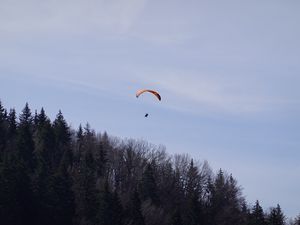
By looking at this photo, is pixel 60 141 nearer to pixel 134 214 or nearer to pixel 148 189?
pixel 148 189

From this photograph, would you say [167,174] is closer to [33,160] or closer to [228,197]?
[228,197]

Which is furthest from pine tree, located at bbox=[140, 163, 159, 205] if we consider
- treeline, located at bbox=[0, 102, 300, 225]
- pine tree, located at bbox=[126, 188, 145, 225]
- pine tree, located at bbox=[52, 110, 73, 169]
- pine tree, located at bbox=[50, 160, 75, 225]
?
pine tree, located at bbox=[50, 160, 75, 225]

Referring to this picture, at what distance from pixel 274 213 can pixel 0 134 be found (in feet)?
133

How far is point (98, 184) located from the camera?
3014 inches

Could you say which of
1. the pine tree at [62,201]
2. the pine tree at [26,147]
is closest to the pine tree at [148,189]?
the pine tree at [26,147]

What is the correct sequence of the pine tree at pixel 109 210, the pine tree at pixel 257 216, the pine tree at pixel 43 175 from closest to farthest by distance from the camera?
the pine tree at pixel 43 175 → the pine tree at pixel 109 210 → the pine tree at pixel 257 216

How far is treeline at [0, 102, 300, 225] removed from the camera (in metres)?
60.1

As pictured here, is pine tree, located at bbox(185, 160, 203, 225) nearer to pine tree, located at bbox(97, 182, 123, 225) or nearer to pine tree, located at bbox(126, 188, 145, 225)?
pine tree, located at bbox(126, 188, 145, 225)

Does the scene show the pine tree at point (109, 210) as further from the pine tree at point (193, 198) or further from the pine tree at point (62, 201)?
the pine tree at point (193, 198)

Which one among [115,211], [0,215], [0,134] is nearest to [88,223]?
[115,211]

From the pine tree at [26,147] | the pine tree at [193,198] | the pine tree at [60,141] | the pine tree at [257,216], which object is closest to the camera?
the pine tree at [26,147]

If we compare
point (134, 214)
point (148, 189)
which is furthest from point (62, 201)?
point (148, 189)

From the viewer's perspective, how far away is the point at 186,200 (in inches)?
3720

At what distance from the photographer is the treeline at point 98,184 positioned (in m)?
60.1
